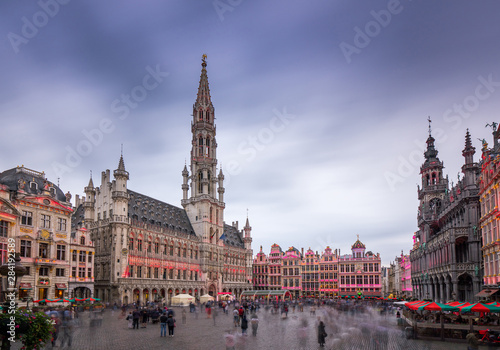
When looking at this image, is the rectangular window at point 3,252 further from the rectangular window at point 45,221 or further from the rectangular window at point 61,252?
the rectangular window at point 61,252

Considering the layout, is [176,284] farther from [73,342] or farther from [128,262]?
[73,342]

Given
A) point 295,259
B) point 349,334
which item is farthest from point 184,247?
point 349,334

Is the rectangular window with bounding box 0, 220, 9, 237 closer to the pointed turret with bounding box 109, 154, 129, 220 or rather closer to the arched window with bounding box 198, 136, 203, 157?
the pointed turret with bounding box 109, 154, 129, 220

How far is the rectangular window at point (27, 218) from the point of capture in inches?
1780

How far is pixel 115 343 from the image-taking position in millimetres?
22547

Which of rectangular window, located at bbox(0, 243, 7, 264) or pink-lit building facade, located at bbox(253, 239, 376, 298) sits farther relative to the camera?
pink-lit building facade, located at bbox(253, 239, 376, 298)

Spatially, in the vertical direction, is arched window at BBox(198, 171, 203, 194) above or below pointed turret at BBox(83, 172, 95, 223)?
above

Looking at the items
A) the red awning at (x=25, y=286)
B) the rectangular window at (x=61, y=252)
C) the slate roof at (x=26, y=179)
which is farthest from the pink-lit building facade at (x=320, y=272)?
the red awning at (x=25, y=286)

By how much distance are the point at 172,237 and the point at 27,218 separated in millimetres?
37618

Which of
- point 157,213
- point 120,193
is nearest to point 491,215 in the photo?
point 120,193

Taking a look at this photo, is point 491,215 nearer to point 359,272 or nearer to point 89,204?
point 89,204

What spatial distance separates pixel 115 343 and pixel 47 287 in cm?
3022

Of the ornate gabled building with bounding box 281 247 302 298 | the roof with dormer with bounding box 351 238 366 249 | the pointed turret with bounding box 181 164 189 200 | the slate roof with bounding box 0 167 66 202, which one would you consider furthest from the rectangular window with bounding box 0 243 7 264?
the roof with dormer with bounding box 351 238 366 249

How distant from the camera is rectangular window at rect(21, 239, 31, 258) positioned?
44938mm
